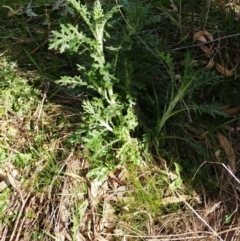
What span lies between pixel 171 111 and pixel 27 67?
0.94 metres

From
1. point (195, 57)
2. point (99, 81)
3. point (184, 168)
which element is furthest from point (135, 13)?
point (184, 168)

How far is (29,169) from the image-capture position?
2.48 meters

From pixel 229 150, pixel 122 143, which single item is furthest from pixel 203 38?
pixel 122 143

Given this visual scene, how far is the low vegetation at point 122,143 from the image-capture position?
2287 millimetres

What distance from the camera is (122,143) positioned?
2424mm

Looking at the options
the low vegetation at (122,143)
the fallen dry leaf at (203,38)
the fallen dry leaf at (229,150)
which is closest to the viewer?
the low vegetation at (122,143)

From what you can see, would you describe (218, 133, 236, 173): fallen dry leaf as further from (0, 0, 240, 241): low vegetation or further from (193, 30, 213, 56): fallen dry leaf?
(193, 30, 213, 56): fallen dry leaf

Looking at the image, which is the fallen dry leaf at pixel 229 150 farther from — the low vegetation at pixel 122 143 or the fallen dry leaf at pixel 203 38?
the fallen dry leaf at pixel 203 38

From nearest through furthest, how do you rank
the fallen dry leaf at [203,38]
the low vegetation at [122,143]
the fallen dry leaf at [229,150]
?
1. the low vegetation at [122,143]
2. the fallen dry leaf at [229,150]
3. the fallen dry leaf at [203,38]

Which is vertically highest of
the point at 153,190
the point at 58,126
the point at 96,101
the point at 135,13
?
the point at 135,13

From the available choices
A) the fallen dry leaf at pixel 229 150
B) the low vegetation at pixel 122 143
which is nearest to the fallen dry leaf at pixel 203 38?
the low vegetation at pixel 122 143

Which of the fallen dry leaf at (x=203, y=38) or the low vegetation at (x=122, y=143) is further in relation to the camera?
the fallen dry leaf at (x=203, y=38)

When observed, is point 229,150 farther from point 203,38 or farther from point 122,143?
point 203,38

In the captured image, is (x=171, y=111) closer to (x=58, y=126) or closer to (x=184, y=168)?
(x=184, y=168)
